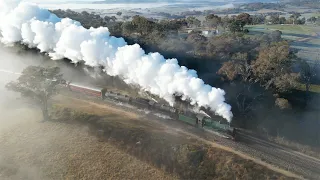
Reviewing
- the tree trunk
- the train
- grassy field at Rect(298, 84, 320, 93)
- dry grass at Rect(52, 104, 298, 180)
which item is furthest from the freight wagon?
grassy field at Rect(298, 84, 320, 93)

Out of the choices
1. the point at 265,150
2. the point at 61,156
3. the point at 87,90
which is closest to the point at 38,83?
the point at 87,90

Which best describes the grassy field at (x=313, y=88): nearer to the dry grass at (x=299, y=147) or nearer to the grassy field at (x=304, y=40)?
the grassy field at (x=304, y=40)

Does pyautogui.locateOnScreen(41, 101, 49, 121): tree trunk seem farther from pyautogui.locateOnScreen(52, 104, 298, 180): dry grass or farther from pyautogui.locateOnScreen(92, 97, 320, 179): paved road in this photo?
pyautogui.locateOnScreen(92, 97, 320, 179): paved road

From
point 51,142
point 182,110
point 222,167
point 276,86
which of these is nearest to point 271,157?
point 222,167

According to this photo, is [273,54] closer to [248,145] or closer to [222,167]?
[248,145]

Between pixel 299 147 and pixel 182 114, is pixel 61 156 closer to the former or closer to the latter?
pixel 182 114
